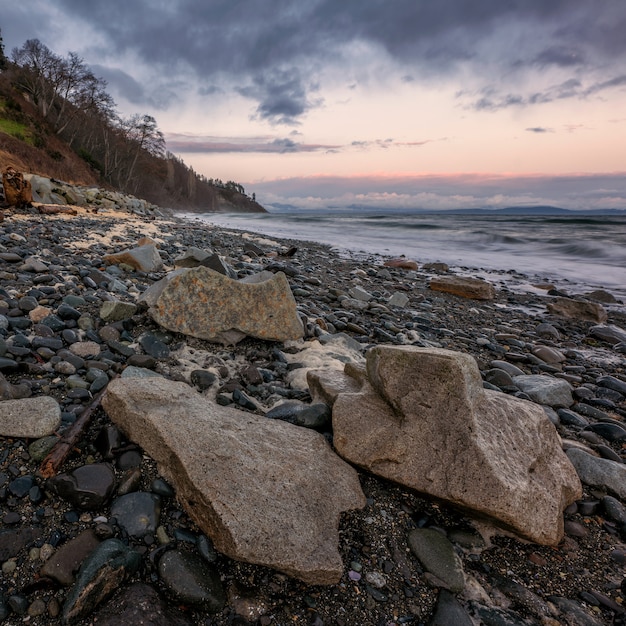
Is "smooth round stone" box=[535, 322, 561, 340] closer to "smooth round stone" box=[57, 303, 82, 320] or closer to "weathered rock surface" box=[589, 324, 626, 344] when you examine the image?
"weathered rock surface" box=[589, 324, 626, 344]

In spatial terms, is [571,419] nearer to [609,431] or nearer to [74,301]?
[609,431]

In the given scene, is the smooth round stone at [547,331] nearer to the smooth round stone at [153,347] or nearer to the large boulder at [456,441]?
the large boulder at [456,441]

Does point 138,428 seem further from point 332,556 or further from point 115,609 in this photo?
point 332,556

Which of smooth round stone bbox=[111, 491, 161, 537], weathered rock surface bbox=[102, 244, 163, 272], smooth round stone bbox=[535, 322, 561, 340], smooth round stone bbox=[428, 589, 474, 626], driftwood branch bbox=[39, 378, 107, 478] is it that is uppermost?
weathered rock surface bbox=[102, 244, 163, 272]

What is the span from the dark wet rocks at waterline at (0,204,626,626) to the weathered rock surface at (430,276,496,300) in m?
5.03

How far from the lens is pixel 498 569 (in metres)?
1.83

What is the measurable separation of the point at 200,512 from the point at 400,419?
1237mm

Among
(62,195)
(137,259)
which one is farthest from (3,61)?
(137,259)

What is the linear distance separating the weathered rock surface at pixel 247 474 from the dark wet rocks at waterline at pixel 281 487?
1cm

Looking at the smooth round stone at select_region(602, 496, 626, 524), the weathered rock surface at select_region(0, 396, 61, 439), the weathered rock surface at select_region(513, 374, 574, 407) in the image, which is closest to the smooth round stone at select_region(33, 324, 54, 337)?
the weathered rock surface at select_region(0, 396, 61, 439)

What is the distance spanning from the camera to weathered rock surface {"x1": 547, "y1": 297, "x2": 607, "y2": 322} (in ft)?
24.1

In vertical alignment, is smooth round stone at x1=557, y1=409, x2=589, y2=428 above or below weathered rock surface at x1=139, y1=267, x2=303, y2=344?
below

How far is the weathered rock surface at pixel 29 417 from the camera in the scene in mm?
1979

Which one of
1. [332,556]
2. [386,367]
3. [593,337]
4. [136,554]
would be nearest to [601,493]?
[386,367]
